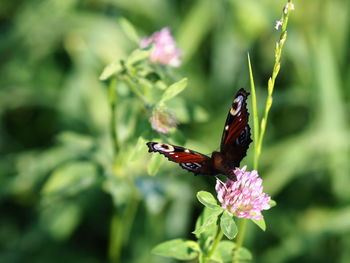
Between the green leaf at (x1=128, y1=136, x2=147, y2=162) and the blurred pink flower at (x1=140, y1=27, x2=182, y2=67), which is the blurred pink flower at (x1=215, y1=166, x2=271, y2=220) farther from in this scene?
the blurred pink flower at (x1=140, y1=27, x2=182, y2=67)

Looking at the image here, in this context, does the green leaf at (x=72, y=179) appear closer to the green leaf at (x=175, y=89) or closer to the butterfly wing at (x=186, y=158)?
the green leaf at (x=175, y=89)

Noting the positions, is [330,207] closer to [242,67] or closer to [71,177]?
[242,67]

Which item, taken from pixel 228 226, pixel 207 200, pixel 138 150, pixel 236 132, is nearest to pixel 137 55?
pixel 138 150

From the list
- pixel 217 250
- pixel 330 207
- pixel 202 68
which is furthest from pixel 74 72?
pixel 217 250

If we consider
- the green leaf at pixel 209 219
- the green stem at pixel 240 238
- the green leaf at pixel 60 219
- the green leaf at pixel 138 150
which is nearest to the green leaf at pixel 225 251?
the green stem at pixel 240 238

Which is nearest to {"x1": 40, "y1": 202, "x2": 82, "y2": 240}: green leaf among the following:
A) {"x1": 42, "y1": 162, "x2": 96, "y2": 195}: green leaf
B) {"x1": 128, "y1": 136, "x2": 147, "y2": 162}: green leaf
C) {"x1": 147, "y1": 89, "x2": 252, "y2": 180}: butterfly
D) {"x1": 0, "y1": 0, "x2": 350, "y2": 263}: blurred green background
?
{"x1": 0, "y1": 0, "x2": 350, "y2": 263}: blurred green background

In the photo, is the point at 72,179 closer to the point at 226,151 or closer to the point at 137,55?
the point at 137,55
